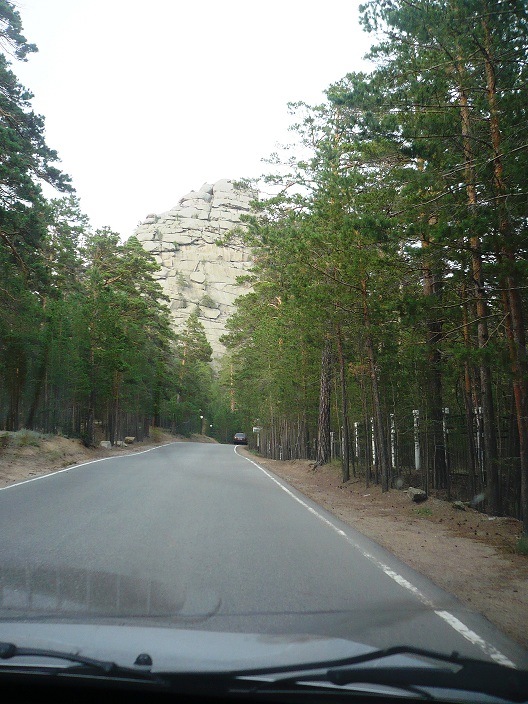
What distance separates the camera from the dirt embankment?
7.16 m

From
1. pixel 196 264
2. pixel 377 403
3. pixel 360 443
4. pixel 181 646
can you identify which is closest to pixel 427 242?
pixel 377 403

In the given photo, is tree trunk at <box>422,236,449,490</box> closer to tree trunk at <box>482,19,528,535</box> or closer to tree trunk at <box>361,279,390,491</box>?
tree trunk at <box>361,279,390,491</box>

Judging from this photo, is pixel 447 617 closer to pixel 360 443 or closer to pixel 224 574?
pixel 224 574

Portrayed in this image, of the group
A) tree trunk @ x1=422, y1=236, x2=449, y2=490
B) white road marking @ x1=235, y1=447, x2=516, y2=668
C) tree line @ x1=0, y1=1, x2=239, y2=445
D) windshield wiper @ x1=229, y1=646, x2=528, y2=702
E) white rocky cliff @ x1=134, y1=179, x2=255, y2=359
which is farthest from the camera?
white rocky cliff @ x1=134, y1=179, x2=255, y2=359

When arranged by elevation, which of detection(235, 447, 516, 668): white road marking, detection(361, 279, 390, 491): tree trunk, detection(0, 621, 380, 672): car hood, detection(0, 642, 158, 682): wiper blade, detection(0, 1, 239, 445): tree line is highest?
detection(0, 1, 239, 445): tree line

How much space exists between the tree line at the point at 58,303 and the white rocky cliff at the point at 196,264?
101316 millimetres

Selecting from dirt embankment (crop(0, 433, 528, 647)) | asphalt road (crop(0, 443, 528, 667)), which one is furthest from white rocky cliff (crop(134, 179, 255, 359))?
asphalt road (crop(0, 443, 528, 667))

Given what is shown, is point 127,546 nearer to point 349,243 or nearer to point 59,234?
point 349,243

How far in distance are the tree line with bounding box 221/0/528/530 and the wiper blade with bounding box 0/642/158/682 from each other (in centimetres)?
873

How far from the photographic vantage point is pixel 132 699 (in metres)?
3.24

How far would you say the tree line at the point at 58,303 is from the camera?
24.6 m

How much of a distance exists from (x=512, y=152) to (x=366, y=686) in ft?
30.0

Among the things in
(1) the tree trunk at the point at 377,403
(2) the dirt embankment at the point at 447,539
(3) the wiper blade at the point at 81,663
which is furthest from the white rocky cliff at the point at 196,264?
(3) the wiper blade at the point at 81,663

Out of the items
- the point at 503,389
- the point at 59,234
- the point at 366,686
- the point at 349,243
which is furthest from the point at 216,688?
the point at 59,234
